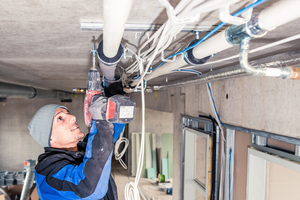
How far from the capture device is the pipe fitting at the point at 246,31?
21.7 inches

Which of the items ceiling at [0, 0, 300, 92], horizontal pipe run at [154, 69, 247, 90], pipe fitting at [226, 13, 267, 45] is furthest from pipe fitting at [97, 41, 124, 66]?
horizontal pipe run at [154, 69, 247, 90]

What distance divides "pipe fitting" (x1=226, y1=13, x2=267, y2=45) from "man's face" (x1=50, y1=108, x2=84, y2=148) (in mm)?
1144

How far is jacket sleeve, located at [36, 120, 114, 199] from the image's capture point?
1068 mm

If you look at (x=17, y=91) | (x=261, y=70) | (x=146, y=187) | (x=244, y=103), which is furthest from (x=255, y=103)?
(x=146, y=187)

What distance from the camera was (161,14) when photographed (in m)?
0.80

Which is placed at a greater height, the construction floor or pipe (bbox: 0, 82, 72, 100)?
pipe (bbox: 0, 82, 72, 100)

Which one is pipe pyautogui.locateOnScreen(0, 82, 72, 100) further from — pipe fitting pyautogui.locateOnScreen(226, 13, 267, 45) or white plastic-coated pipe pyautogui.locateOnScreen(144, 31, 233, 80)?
pipe fitting pyautogui.locateOnScreen(226, 13, 267, 45)

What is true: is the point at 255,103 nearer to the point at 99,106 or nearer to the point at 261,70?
the point at 261,70

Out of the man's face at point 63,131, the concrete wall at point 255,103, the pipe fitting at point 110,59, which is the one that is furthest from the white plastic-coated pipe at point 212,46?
the man's face at point 63,131

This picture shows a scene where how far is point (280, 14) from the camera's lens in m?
0.47

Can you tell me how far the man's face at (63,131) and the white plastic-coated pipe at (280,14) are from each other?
4.09ft

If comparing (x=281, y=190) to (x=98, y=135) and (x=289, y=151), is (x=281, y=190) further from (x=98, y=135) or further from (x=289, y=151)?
(x=98, y=135)

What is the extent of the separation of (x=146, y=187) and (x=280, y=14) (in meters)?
5.27

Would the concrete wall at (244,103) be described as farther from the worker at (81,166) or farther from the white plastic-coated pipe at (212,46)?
the worker at (81,166)
